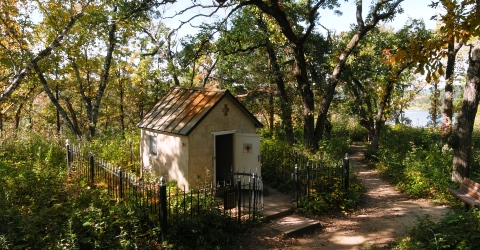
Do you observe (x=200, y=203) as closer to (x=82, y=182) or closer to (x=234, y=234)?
(x=234, y=234)

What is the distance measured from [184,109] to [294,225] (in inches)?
207

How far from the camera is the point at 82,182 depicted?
8.59 metres

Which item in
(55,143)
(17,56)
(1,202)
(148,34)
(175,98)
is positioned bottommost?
(1,202)

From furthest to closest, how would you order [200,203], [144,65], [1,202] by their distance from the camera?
1. [144,65]
2. [200,203]
3. [1,202]

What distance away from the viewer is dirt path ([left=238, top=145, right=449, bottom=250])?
7.71 m

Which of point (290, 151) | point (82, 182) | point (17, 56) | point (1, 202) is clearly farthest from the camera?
point (17, 56)

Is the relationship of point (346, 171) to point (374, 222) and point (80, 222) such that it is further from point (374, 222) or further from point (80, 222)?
point (80, 222)

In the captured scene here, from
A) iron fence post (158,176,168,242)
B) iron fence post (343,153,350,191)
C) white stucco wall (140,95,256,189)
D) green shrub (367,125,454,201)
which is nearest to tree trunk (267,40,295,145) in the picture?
green shrub (367,125,454,201)

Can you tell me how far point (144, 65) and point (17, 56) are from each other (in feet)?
26.8

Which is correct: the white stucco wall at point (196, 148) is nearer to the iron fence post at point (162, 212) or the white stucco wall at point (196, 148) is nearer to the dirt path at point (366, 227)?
the iron fence post at point (162, 212)

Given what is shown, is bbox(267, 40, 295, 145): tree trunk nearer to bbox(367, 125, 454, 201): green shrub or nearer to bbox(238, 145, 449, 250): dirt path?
bbox(367, 125, 454, 201): green shrub

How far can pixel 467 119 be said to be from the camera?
1076 centimetres

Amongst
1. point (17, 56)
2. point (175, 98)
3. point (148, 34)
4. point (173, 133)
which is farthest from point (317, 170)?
point (148, 34)

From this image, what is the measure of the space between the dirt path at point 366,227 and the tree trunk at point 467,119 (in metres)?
1.87
